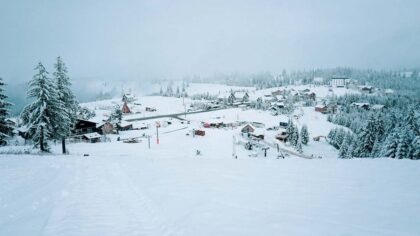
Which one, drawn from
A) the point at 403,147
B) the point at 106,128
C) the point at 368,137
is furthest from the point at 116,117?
the point at 403,147

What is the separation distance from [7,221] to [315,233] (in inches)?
365

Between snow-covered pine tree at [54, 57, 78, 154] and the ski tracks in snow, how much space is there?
61.3 feet

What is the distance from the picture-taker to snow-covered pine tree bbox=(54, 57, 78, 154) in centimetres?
2828

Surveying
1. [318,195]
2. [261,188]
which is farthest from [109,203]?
[318,195]

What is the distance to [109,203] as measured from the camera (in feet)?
30.2

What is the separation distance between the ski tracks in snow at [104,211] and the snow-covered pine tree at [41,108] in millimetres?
18216

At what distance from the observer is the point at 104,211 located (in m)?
8.42

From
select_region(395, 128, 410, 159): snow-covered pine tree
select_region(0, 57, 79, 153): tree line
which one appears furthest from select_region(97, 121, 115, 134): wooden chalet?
select_region(395, 128, 410, 159): snow-covered pine tree

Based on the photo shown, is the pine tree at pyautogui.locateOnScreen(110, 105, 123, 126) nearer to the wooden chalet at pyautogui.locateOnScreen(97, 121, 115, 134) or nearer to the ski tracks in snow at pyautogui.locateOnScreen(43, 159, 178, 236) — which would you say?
the wooden chalet at pyautogui.locateOnScreen(97, 121, 115, 134)

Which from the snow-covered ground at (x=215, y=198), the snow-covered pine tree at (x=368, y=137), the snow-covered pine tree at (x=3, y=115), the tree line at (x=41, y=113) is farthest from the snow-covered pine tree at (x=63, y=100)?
the snow-covered pine tree at (x=368, y=137)

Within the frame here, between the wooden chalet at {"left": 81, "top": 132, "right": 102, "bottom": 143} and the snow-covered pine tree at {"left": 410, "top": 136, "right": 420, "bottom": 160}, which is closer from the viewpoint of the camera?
the snow-covered pine tree at {"left": 410, "top": 136, "right": 420, "bottom": 160}

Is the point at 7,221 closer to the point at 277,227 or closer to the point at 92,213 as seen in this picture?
the point at 92,213

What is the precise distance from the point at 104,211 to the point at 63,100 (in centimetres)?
2799

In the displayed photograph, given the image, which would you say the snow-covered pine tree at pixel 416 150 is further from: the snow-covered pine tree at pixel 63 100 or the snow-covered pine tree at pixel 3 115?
the snow-covered pine tree at pixel 3 115
